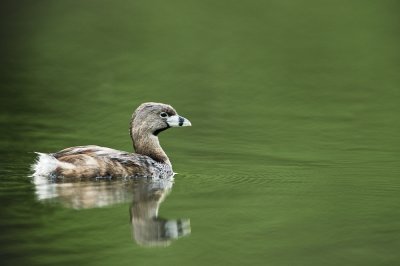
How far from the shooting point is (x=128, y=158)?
46.3ft

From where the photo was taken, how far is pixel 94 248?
10523 mm

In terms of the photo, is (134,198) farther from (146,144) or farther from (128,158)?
(146,144)

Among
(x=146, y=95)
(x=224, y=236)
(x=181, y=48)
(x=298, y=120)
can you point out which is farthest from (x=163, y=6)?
(x=224, y=236)

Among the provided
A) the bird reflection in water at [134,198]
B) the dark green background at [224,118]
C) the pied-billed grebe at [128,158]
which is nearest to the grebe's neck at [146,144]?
the pied-billed grebe at [128,158]

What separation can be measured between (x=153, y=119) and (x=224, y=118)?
507cm

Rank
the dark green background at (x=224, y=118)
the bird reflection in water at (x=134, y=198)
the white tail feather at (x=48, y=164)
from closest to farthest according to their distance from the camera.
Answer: the dark green background at (x=224, y=118), the bird reflection in water at (x=134, y=198), the white tail feather at (x=48, y=164)

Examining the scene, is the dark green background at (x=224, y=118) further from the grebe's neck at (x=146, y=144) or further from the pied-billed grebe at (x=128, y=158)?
the grebe's neck at (x=146, y=144)

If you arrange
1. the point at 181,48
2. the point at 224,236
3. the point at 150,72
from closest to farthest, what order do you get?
the point at 224,236, the point at 150,72, the point at 181,48

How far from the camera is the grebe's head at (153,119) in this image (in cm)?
1487

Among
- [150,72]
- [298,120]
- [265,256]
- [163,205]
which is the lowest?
[265,256]

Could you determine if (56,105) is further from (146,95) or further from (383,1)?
(383,1)

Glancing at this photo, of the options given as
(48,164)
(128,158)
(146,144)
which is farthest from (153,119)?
(48,164)

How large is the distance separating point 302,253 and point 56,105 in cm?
1100

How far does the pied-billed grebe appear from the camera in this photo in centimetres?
1358
